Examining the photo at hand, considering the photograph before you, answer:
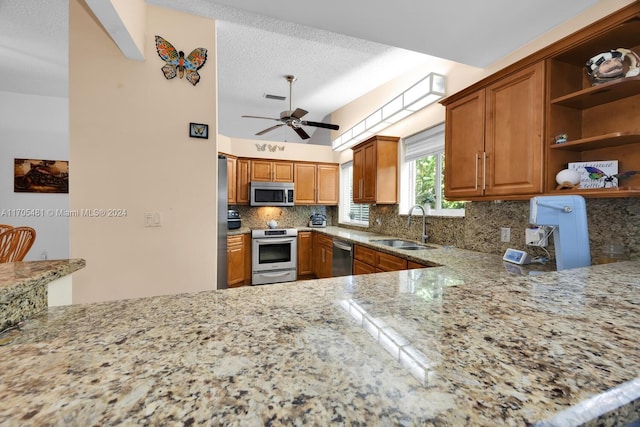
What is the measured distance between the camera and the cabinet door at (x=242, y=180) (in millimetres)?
4602

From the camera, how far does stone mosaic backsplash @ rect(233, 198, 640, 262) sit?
1529mm

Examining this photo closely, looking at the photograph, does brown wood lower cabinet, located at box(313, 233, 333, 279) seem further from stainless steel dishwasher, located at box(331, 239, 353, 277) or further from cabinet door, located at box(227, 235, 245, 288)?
cabinet door, located at box(227, 235, 245, 288)

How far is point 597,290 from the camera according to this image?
0.89 m

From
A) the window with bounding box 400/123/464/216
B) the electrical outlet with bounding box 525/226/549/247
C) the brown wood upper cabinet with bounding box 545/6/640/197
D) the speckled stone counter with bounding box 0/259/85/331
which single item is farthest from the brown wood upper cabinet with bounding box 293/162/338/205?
the speckled stone counter with bounding box 0/259/85/331

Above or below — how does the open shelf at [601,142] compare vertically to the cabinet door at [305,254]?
above

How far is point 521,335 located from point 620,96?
5.99 feet

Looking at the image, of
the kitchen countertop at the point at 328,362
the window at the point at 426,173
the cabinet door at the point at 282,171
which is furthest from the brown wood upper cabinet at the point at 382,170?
the kitchen countertop at the point at 328,362

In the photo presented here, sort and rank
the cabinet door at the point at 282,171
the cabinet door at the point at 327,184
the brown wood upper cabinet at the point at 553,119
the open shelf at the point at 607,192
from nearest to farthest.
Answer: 1. the open shelf at the point at 607,192
2. the brown wood upper cabinet at the point at 553,119
3. the cabinet door at the point at 282,171
4. the cabinet door at the point at 327,184

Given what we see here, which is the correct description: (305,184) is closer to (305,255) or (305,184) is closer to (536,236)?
(305,255)

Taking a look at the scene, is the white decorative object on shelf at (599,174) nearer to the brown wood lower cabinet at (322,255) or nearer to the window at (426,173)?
the window at (426,173)

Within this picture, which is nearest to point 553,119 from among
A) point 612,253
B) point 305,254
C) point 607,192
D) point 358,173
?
point 607,192

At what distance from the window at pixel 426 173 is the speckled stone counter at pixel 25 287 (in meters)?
2.87

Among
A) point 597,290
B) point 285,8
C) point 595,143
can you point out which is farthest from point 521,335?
point 285,8

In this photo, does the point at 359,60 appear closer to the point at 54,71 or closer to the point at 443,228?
the point at 443,228
